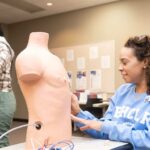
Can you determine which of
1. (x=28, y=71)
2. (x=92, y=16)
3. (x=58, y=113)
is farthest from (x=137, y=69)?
(x=92, y=16)

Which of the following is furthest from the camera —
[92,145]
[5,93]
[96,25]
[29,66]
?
[96,25]

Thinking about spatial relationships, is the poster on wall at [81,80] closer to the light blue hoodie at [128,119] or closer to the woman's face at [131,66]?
the light blue hoodie at [128,119]

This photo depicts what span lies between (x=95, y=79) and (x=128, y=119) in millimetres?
4028

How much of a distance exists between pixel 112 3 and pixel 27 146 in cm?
440

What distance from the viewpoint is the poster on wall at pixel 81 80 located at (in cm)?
568

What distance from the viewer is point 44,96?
4.11 feet

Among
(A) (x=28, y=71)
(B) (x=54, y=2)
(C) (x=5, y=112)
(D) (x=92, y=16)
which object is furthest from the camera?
(D) (x=92, y=16)

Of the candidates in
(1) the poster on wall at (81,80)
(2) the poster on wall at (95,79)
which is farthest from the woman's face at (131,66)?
(1) the poster on wall at (81,80)

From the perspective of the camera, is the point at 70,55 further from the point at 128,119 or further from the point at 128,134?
the point at 128,134

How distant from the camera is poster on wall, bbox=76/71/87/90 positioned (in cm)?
568

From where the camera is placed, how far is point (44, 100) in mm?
1254

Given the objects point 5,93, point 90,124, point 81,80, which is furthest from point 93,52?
point 90,124

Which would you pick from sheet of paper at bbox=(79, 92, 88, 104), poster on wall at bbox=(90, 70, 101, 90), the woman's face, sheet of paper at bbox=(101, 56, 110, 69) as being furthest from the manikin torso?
poster on wall at bbox=(90, 70, 101, 90)

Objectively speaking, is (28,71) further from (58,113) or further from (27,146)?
(27,146)
